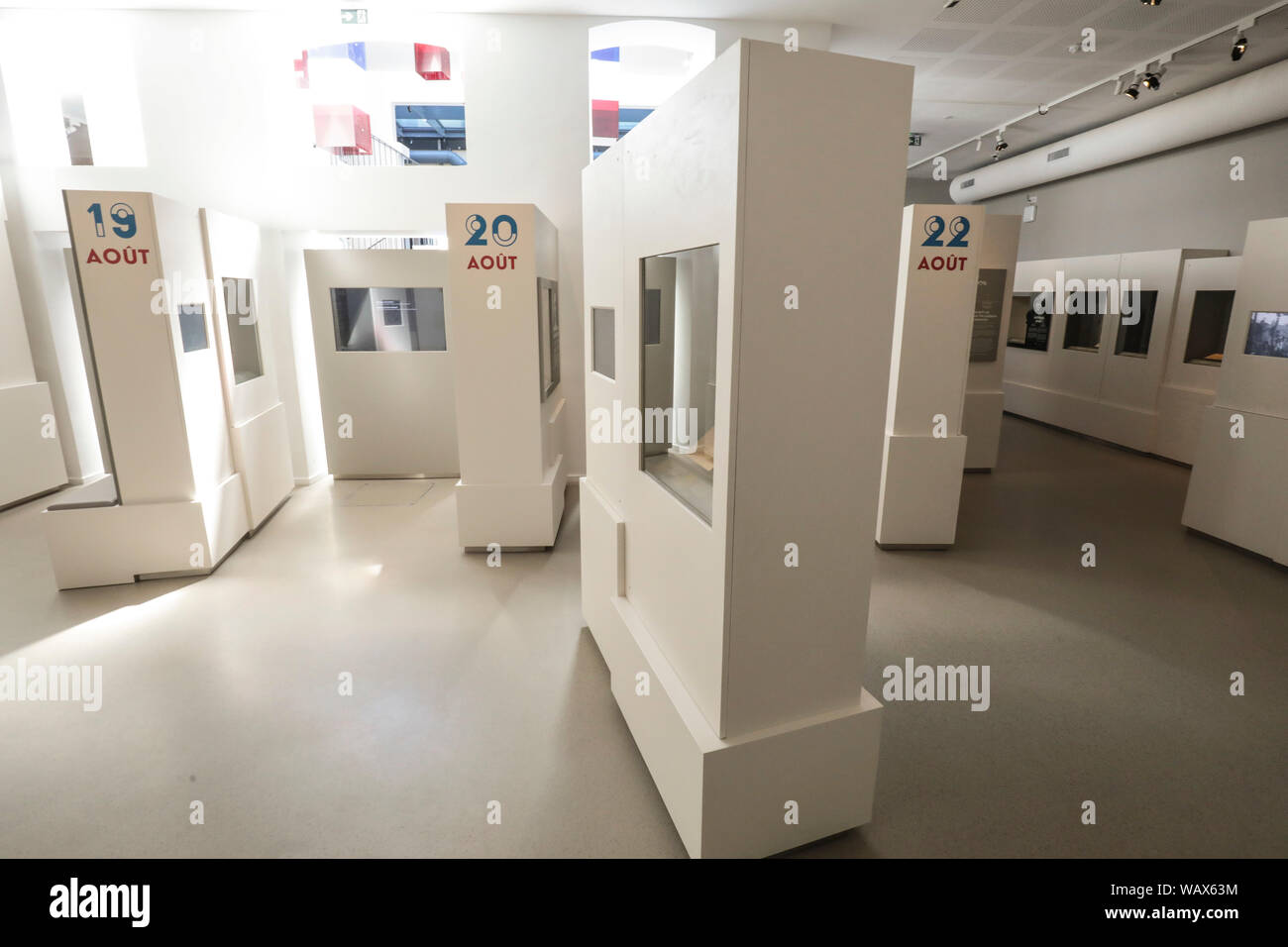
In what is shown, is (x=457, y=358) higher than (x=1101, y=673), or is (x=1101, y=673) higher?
(x=457, y=358)

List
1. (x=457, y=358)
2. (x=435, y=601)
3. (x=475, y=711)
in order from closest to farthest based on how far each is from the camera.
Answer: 1. (x=475, y=711)
2. (x=435, y=601)
3. (x=457, y=358)

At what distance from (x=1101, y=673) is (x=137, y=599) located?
6.29 meters

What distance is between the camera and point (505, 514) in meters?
5.51

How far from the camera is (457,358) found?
5215 millimetres

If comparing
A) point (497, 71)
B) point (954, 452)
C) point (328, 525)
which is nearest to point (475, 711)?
point (328, 525)

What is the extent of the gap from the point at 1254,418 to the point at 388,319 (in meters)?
8.11

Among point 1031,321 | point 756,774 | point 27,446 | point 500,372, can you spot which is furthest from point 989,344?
point 27,446

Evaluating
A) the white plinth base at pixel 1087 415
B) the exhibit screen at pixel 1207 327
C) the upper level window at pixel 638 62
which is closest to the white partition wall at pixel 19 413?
the upper level window at pixel 638 62

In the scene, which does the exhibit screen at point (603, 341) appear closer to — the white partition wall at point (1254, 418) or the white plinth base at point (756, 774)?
the white plinth base at point (756, 774)

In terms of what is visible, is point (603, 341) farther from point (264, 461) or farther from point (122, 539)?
point (264, 461)

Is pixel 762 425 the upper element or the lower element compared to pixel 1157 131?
lower

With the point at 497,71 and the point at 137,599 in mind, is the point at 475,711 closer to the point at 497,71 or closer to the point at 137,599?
the point at 137,599

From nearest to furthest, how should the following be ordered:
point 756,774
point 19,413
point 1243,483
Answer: point 756,774 → point 1243,483 → point 19,413

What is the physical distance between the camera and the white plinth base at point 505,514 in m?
5.47
